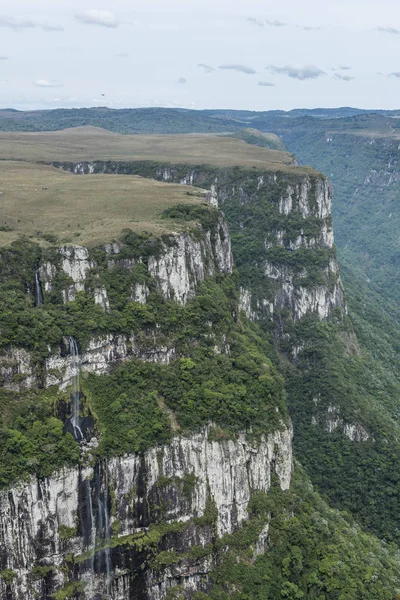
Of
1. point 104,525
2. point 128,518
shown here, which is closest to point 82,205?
point 128,518

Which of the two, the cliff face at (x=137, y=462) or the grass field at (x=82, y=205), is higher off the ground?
the grass field at (x=82, y=205)

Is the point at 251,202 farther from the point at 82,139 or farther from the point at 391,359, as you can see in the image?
the point at 82,139

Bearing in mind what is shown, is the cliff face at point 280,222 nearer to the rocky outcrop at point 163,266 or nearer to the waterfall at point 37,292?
the rocky outcrop at point 163,266

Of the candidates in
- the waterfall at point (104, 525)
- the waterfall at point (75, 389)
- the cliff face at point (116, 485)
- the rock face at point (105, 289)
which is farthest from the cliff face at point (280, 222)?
the waterfall at point (104, 525)

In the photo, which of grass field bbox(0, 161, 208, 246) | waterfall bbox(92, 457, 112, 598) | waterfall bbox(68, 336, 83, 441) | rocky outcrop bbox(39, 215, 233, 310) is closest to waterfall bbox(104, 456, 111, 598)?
waterfall bbox(92, 457, 112, 598)

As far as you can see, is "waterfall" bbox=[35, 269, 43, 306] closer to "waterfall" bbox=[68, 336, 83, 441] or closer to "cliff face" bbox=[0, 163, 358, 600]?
"cliff face" bbox=[0, 163, 358, 600]

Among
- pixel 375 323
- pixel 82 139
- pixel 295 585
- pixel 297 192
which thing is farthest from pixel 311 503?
pixel 82 139
